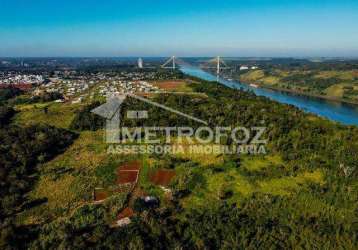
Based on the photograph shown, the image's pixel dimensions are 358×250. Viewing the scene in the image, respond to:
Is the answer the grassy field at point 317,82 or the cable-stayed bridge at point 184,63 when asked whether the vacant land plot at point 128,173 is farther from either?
the grassy field at point 317,82

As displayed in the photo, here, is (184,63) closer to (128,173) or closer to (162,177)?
(128,173)

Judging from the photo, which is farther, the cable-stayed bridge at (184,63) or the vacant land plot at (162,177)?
the cable-stayed bridge at (184,63)

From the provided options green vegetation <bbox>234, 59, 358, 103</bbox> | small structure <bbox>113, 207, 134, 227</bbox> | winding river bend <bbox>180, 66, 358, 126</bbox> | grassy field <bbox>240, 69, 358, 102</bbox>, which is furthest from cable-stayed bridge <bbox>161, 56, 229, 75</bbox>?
small structure <bbox>113, 207, 134, 227</bbox>

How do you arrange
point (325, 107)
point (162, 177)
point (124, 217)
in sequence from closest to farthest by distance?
point (124, 217)
point (162, 177)
point (325, 107)

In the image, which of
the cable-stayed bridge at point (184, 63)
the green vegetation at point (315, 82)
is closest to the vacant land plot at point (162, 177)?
the cable-stayed bridge at point (184, 63)

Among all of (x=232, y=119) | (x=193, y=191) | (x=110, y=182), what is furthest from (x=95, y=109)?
(x=193, y=191)

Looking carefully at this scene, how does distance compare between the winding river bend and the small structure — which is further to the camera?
the winding river bend

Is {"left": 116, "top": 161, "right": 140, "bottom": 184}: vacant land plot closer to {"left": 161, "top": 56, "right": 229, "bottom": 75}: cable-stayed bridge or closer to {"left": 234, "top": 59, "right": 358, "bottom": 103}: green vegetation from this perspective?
{"left": 161, "top": 56, "right": 229, "bottom": 75}: cable-stayed bridge

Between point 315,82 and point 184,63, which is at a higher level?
point 184,63

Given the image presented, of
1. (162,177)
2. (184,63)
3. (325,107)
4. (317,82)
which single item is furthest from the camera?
(184,63)

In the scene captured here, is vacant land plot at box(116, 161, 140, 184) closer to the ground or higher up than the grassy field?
closer to the ground

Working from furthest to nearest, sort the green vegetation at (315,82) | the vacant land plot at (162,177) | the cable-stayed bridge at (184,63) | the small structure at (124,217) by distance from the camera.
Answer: the green vegetation at (315,82)
the cable-stayed bridge at (184,63)
the vacant land plot at (162,177)
the small structure at (124,217)

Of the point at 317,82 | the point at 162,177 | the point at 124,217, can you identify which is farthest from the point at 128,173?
the point at 317,82
